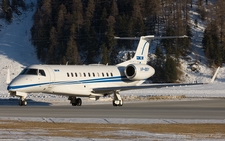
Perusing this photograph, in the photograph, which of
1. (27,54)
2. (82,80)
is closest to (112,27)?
(27,54)

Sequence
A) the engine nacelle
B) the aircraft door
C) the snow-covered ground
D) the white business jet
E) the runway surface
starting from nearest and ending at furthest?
the runway surface < the white business jet < the aircraft door < the engine nacelle < the snow-covered ground

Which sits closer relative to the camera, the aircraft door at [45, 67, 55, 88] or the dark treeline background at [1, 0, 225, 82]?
the aircraft door at [45, 67, 55, 88]

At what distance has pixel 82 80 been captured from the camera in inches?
1430

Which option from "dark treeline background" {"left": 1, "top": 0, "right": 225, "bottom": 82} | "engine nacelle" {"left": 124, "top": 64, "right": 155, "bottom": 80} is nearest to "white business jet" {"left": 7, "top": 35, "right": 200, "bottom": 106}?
"engine nacelle" {"left": 124, "top": 64, "right": 155, "bottom": 80}

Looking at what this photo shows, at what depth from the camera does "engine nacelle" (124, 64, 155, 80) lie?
1511 inches

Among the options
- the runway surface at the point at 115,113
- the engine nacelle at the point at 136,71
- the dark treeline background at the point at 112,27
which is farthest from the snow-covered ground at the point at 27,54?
the runway surface at the point at 115,113

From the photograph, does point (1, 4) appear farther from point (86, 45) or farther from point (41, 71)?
point (41, 71)

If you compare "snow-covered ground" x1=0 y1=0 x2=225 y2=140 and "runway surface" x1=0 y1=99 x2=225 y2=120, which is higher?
"runway surface" x1=0 y1=99 x2=225 y2=120

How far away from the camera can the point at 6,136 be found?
17578 mm

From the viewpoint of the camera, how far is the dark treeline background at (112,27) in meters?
80.3

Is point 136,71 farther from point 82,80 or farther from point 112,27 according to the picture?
point 112,27

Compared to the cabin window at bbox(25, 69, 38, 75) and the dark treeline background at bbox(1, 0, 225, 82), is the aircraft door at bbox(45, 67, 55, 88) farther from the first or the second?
the dark treeline background at bbox(1, 0, 225, 82)

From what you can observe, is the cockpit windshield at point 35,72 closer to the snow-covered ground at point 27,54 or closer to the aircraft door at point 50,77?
the aircraft door at point 50,77

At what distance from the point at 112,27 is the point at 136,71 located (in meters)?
46.4
